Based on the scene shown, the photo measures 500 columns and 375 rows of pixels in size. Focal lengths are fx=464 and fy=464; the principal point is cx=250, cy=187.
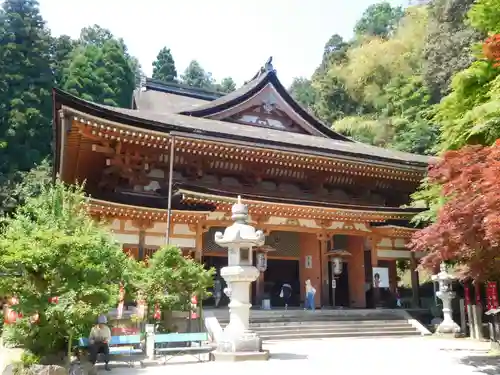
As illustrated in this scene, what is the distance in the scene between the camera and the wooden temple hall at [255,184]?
15.1m

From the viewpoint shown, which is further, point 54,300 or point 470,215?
point 470,215

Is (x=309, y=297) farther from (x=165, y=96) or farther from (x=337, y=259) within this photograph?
(x=165, y=96)

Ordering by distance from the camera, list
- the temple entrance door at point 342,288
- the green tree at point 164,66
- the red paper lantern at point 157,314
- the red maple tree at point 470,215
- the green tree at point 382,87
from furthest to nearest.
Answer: the green tree at point 164,66 → the green tree at point 382,87 → the temple entrance door at point 342,288 → the red paper lantern at point 157,314 → the red maple tree at point 470,215

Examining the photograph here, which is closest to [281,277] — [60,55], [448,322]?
[448,322]

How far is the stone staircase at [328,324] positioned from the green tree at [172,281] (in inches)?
116

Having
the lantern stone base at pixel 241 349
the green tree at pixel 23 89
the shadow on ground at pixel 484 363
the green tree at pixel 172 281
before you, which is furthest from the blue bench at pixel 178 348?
the green tree at pixel 23 89

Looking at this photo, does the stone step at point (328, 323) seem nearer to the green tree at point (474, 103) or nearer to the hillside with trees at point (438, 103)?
the hillside with trees at point (438, 103)

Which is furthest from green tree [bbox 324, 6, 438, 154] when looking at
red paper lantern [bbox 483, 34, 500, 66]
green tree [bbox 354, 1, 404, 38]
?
red paper lantern [bbox 483, 34, 500, 66]

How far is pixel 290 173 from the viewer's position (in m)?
19.1

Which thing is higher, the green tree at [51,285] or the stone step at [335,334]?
the green tree at [51,285]

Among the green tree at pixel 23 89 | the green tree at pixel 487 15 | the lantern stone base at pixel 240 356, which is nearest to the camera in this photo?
the lantern stone base at pixel 240 356

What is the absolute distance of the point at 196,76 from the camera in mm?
95375

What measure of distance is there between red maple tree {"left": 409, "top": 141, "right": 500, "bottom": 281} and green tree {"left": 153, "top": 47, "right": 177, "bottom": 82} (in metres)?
59.9

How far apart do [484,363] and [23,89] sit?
4436cm
